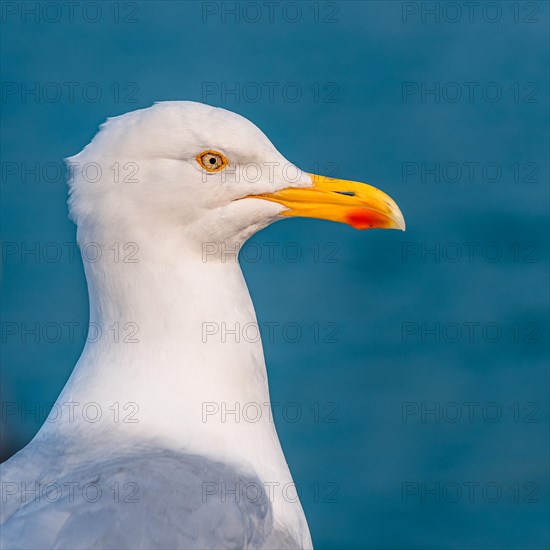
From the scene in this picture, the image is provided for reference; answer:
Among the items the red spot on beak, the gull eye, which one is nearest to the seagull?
the gull eye

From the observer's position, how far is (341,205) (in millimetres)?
2799

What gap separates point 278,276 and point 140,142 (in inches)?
127

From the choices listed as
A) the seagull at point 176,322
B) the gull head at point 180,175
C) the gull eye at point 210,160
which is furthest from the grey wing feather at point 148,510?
the gull eye at point 210,160

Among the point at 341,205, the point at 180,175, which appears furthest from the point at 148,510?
the point at 341,205

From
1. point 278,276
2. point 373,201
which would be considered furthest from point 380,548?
point 373,201

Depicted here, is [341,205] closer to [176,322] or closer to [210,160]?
[210,160]

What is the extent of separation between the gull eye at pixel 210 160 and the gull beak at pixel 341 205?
195mm

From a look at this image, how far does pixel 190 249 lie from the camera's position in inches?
105

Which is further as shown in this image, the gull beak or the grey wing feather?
the gull beak

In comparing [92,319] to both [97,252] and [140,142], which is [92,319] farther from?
[140,142]

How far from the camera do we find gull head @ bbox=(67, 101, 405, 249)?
258 cm

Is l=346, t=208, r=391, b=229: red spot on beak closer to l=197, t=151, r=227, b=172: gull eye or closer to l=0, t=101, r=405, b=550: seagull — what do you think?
l=0, t=101, r=405, b=550: seagull

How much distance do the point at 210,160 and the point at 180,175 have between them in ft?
0.25

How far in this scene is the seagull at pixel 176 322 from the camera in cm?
247
